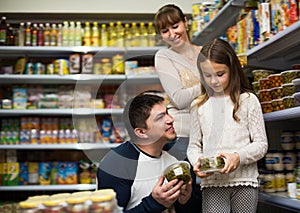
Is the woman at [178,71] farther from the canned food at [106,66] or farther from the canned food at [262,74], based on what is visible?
the canned food at [262,74]

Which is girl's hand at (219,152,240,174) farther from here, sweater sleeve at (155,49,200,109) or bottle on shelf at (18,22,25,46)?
bottle on shelf at (18,22,25,46)

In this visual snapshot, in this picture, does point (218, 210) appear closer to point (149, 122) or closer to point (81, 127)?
point (149, 122)

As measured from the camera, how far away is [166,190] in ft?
4.78

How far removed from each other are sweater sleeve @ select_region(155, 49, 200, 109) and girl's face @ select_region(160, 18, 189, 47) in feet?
0.49

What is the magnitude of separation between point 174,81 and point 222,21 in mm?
1457

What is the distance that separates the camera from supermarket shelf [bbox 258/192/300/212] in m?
1.80

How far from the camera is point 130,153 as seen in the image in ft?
5.20

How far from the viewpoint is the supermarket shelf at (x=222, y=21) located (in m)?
2.62

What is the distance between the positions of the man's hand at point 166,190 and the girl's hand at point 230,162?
221mm

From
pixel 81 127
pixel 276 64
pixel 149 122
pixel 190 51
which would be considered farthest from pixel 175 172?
pixel 276 64

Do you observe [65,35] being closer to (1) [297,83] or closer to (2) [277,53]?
(2) [277,53]

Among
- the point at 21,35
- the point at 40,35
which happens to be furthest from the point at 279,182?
the point at 21,35

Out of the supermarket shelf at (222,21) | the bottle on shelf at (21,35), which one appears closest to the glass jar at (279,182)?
the supermarket shelf at (222,21)

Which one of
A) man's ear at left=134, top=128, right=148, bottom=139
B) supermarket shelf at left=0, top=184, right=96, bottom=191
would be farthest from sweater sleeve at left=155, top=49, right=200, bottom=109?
supermarket shelf at left=0, top=184, right=96, bottom=191
